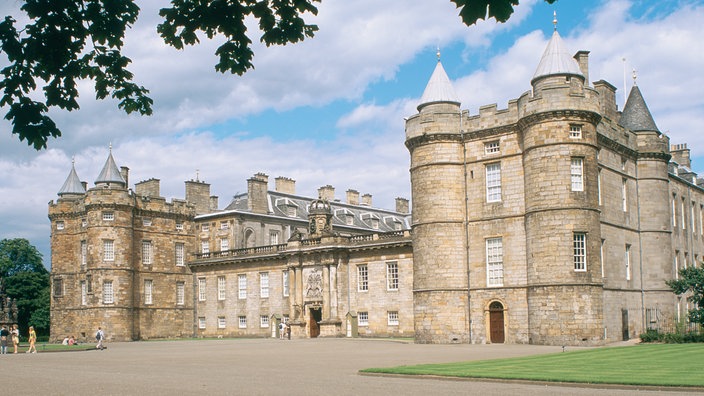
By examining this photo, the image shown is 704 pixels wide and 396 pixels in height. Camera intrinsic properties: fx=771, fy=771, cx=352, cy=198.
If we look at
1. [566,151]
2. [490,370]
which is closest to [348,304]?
[566,151]

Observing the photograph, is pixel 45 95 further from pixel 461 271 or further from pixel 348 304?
pixel 348 304

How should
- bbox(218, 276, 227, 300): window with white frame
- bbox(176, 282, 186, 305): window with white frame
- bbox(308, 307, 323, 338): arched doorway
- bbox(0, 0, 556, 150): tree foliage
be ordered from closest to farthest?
bbox(0, 0, 556, 150): tree foliage → bbox(308, 307, 323, 338): arched doorway → bbox(218, 276, 227, 300): window with white frame → bbox(176, 282, 186, 305): window with white frame

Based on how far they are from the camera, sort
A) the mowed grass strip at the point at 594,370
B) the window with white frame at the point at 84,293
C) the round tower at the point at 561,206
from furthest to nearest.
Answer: the window with white frame at the point at 84,293
the round tower at the point at 561,206
the mowed grass strip at the point at 594,370

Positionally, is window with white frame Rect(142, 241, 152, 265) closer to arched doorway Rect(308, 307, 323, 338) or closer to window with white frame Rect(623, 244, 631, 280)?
arched doorway Rect(308, 307, 323, 338)

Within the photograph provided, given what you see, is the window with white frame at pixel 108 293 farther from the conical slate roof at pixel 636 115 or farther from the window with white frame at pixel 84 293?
the conical slate roof at pixel 636 115

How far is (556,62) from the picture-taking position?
35.8 metres

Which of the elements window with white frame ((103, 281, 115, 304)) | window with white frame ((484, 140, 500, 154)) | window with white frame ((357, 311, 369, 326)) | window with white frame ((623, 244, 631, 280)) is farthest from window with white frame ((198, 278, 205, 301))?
window with white frame ((623, 244, 631, 280))

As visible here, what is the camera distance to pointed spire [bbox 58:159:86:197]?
59562mm

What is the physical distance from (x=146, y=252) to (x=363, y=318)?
59.1 feet

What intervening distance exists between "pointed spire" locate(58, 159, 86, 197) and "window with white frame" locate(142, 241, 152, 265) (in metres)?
7.94

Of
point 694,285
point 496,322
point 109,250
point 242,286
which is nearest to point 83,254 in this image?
point 109,250

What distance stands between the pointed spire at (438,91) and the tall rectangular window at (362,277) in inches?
511

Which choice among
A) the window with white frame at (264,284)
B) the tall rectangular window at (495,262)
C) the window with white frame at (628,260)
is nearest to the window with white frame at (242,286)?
the window with white frame at (264,284)

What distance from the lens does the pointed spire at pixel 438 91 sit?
39469 mm
